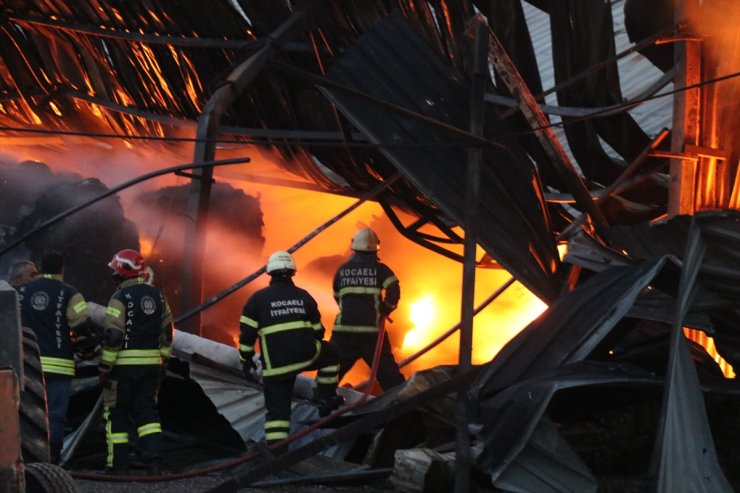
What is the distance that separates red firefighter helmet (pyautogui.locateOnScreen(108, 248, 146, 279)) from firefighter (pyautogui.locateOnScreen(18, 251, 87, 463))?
342 millimetres

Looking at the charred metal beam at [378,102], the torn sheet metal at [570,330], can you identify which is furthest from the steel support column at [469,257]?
the torn sheet metal at [570,330]

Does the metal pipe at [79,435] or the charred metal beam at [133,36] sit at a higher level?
the charred metal beam at [133,36]

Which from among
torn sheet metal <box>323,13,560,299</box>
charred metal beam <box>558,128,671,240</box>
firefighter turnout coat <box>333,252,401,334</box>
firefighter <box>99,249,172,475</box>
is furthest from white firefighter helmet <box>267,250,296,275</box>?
charred metal beam <box>558,128,671,240</box>

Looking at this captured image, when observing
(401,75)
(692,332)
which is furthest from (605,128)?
(401,75)

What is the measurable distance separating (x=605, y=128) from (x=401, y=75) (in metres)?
2.92

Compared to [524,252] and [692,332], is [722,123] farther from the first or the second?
[524,252]

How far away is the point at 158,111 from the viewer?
45.1 feet

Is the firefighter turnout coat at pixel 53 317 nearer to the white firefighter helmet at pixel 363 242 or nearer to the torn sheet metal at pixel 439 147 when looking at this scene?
the white firefighter helmet at pixel 363 242

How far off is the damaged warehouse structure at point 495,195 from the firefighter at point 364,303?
0.59 meters

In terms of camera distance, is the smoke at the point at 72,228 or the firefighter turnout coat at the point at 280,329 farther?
the smoke at the point at 72,228

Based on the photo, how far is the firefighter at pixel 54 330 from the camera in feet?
26.3

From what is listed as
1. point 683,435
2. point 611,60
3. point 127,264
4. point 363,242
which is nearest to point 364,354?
point 363,242

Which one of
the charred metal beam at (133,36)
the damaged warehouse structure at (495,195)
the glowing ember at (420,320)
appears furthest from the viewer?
the glowing ember at (420,320)

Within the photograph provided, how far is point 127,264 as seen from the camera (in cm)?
796
